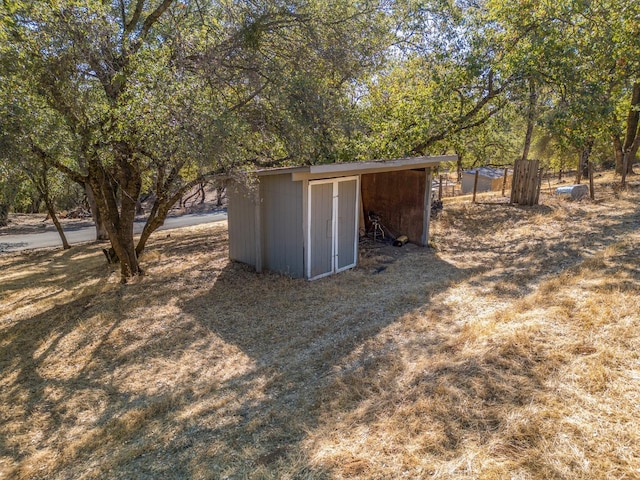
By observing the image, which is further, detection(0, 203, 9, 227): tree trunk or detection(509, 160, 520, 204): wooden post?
detection(0, 203, 9, 227): tree trunk

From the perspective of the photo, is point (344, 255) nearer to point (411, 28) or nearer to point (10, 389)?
point (10, 389)

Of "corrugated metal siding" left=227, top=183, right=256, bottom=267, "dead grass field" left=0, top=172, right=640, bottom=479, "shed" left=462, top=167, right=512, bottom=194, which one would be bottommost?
"dead grass field" left=0, top=172, right=640, bottom=479

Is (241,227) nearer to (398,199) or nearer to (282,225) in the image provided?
(282,225)

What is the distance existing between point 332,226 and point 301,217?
81cm

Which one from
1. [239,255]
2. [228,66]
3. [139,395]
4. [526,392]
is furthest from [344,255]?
[526,392]

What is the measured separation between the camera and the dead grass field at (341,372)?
258 cm

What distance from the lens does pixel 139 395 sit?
13.4 ft

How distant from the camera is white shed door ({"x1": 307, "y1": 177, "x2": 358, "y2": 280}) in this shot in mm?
7004

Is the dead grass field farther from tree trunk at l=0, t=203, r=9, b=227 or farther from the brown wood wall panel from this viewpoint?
tree trunk at l=0, t=203, r=9, b=227

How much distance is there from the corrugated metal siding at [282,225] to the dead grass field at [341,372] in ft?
1.23

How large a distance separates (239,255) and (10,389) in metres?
4.32

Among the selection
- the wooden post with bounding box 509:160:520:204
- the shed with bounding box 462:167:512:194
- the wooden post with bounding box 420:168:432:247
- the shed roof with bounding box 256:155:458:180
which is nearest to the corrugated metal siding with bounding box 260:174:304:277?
the shed roof with bounding box 256:155:458:180

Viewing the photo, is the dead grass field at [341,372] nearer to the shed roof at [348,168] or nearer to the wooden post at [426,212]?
the wooden post at [426,212]

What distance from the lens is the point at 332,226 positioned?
738 centimetres
